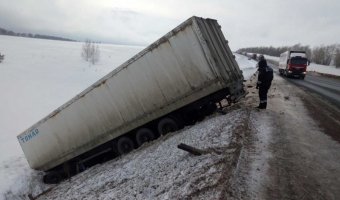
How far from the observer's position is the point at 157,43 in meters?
10.5

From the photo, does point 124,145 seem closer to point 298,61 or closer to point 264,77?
point 264,77

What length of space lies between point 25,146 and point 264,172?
10.3 m

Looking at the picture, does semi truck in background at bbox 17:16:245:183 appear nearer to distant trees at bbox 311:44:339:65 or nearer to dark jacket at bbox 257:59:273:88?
dark jacket at bbox 257:59:273:88

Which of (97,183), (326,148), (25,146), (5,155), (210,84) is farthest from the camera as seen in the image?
(5,155)

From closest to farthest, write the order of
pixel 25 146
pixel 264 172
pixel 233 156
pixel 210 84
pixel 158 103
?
pixel 264 172
pixel 233 156
pixel 210 84
pixel 158 103
pixel 25 146

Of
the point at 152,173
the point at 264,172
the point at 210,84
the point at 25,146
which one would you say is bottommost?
the point at 264,172

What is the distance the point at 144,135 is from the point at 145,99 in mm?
1287

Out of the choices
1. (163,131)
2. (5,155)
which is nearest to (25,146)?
(5,155)

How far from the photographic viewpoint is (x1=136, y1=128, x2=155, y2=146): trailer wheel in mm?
11438

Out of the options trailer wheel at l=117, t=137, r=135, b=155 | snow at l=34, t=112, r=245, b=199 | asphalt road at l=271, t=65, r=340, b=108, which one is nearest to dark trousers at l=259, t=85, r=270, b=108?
snow at l=34, t=112, r=245, b=199

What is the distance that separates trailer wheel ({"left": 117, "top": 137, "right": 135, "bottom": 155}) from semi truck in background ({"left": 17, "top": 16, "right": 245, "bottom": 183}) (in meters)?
0.03

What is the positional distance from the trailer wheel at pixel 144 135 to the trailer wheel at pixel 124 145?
0.36m

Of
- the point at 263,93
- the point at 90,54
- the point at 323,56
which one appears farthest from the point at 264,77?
the point at 323,56

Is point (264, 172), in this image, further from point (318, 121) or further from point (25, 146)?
point (25, 146)
